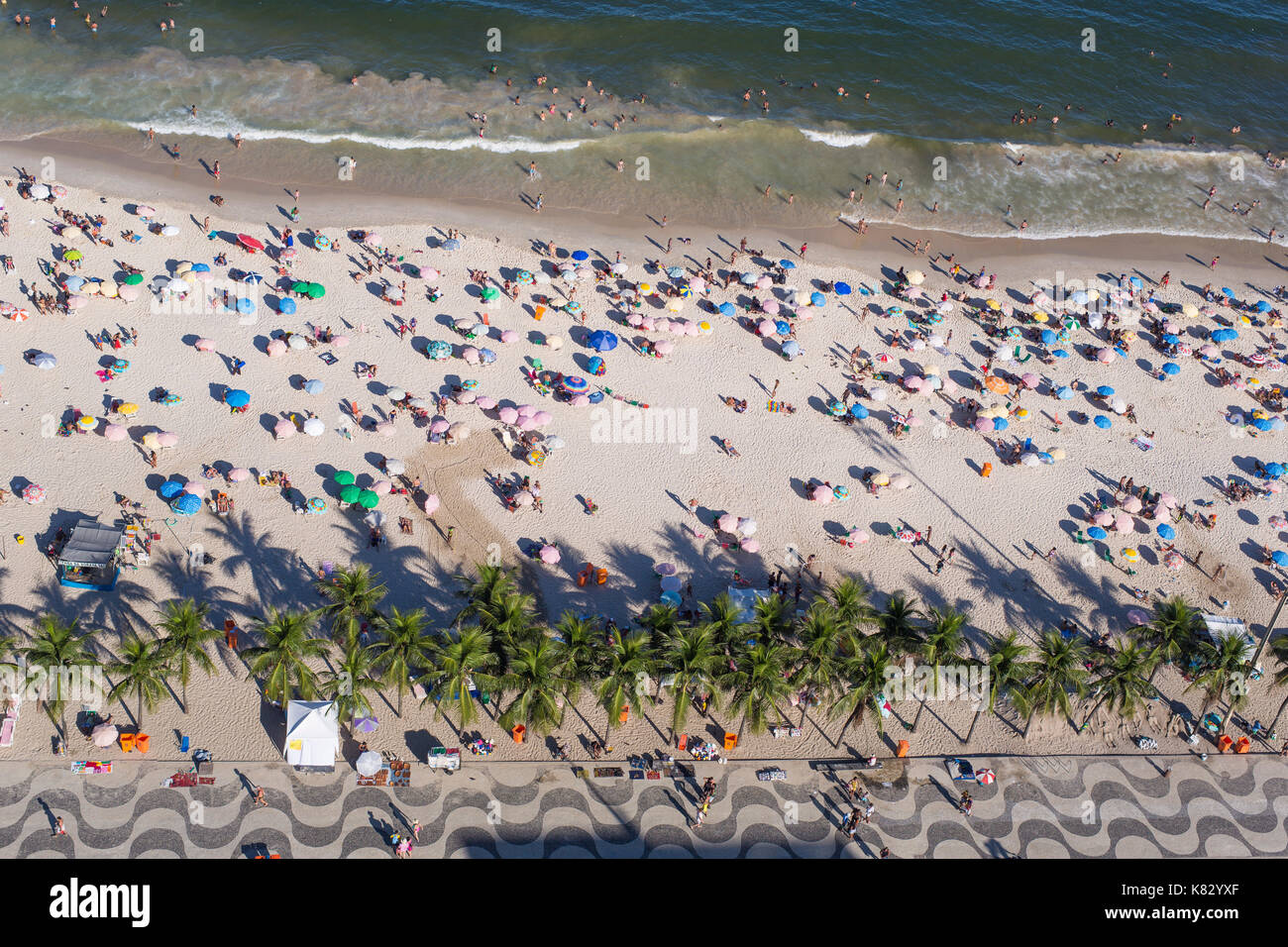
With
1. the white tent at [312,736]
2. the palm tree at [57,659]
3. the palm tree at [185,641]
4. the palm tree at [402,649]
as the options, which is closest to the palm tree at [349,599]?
the palm tree at [402,649]

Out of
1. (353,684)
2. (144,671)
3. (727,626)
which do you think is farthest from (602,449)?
(144,671)

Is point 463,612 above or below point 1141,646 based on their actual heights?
above

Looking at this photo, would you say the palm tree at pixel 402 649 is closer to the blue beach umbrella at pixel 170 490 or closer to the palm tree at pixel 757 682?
the palm tree at pixel 757 682

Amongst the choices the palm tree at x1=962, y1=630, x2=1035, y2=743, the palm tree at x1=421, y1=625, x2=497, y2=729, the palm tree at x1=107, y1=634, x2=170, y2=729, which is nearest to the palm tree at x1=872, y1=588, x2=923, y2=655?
the palm tree at x1=962, y1=630, x2=1035, y2=743

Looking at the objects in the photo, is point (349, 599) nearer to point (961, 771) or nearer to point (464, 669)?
point (464, 669)
